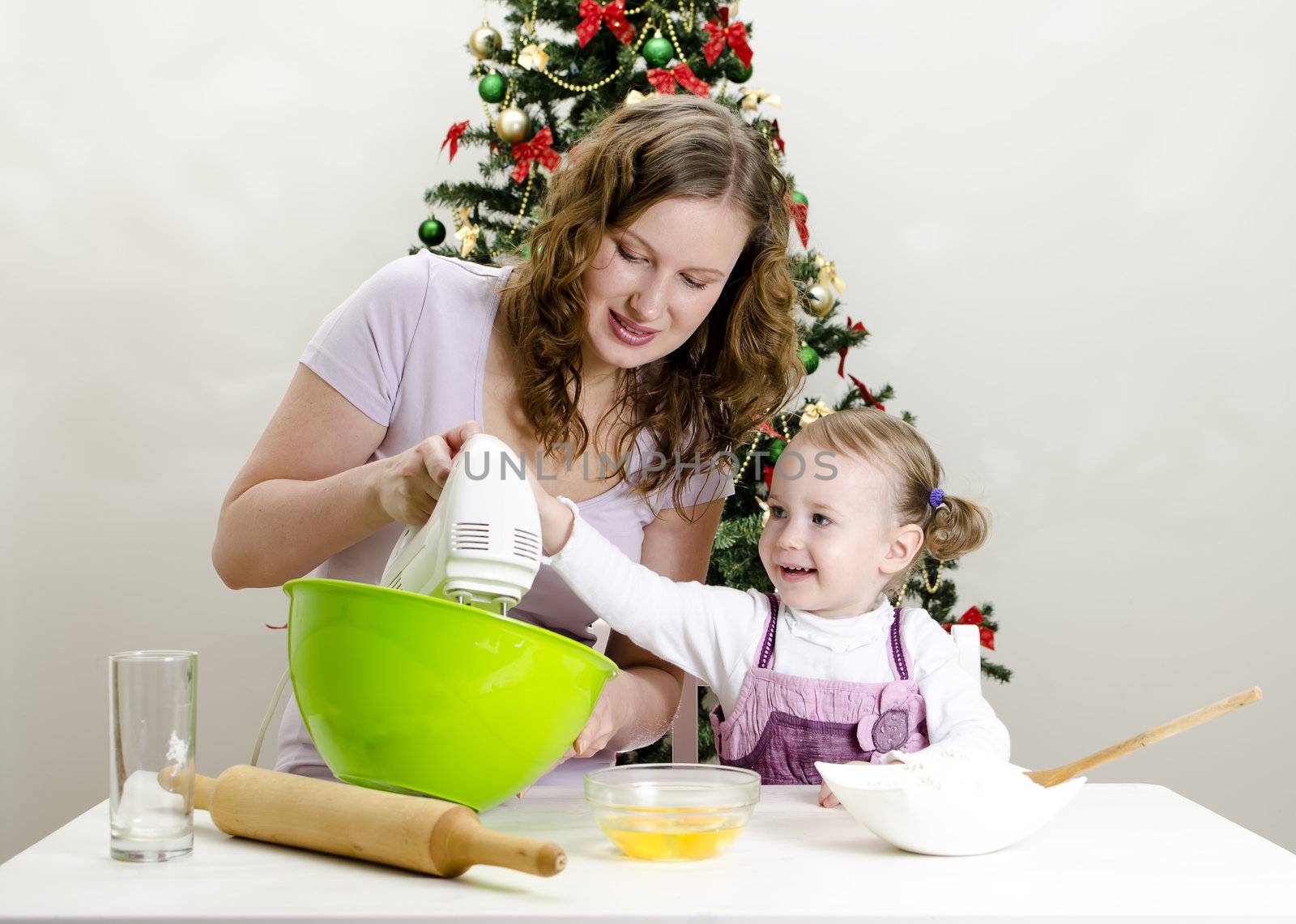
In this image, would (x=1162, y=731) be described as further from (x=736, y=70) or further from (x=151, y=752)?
(x=736, y=70)

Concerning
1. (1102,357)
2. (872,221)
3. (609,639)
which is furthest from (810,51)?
(609,639)

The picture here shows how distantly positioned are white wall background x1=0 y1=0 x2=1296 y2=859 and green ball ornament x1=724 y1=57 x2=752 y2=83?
0.68 metres

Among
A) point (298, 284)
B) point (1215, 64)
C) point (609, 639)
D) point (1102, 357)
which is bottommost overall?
point (609, 639)

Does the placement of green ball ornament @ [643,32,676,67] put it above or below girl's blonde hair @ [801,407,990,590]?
above

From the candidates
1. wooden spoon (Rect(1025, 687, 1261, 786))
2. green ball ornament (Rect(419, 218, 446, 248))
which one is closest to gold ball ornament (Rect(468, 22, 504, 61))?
green ball ornament (Rect(419, 218, 446, 248))

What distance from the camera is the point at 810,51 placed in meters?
3.16

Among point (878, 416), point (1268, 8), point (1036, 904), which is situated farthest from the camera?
point (1268, 8)

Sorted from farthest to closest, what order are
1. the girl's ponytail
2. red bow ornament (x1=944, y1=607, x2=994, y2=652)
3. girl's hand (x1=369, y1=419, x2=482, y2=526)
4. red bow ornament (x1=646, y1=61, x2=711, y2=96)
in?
red bow ornament (x1=944, y1=607, x2=994, y2=652)
red bow ornament (x1=646, y1=61, x2=711, y2=96)
the girl's ponytail
girl's hand (x1=369, y1=419, x2=482, y2=526)

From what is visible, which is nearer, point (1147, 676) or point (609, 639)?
point (609, 639)

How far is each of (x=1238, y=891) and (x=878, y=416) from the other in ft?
2.68

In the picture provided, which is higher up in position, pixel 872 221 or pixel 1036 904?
pixel 872 221

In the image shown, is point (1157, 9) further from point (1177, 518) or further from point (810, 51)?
point (1177, 518)

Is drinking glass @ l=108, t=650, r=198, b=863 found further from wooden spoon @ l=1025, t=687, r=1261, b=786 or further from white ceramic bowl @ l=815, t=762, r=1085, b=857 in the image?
wooden spoon @ l=1025, t=687, r=1261, b=786

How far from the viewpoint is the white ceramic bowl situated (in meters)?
0.90
